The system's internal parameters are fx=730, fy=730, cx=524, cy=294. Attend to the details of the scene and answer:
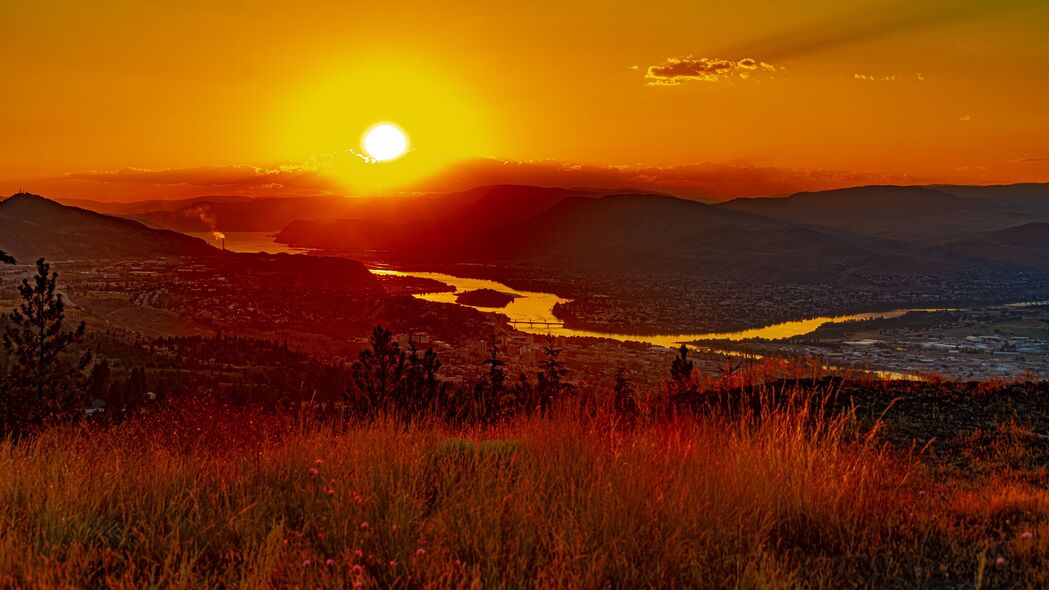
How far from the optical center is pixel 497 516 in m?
4.78

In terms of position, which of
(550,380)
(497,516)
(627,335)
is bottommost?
(627,335)

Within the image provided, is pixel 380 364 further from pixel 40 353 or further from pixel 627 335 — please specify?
pixel 627 335

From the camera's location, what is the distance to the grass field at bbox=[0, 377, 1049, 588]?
4.33 meters

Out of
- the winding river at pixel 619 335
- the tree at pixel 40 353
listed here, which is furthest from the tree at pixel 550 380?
the winding river at pixel 619 335

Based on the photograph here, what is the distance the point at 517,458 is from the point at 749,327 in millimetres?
128073

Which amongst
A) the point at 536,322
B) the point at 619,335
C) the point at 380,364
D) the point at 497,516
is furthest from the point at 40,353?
the point at 536,322

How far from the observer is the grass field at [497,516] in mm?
4332

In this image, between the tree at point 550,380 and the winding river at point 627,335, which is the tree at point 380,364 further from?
the winding river at point 627,335

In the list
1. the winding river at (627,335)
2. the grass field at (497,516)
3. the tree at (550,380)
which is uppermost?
the grass field at (497,516)

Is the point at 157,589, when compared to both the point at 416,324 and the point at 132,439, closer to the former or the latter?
the point at 132,439

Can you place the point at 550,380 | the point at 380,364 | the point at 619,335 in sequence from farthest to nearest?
the point at 619,335
the point at 550,380
the point at 380,364

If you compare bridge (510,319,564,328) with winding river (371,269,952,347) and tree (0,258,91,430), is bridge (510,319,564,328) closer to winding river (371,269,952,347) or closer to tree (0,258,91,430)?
winding river (371,269,952,347)

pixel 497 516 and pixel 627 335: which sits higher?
pixel 497 516

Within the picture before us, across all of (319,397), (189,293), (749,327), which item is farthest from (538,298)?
(319,397)
